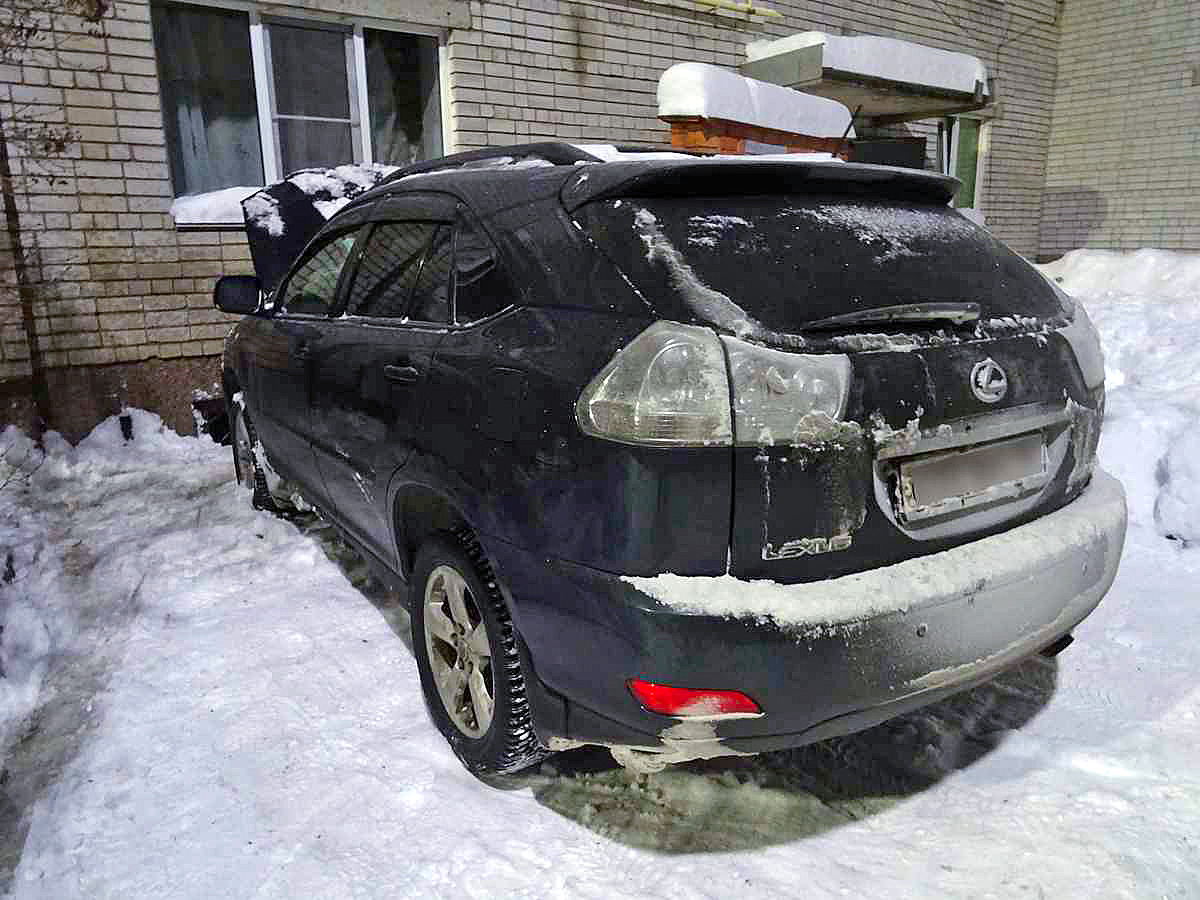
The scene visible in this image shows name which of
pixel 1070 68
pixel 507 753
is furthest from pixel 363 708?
pixel 1070 68

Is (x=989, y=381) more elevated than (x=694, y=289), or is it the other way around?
(x=694, y=289)

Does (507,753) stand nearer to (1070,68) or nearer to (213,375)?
(213,375)

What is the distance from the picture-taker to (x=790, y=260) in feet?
6.19

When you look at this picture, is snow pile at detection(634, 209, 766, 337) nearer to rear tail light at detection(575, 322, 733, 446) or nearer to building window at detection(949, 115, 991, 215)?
rear tail light at detection(575, 322, 733, 446)

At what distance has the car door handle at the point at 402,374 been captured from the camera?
2.32 m

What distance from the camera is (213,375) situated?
6195 millimetres

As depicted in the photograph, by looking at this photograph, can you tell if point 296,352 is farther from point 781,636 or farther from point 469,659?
point 781,636

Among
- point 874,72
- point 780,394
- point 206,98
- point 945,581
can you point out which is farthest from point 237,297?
point 874,72

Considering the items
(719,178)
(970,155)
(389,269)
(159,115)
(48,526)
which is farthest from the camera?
(970,155)

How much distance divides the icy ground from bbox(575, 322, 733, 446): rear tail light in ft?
3.55

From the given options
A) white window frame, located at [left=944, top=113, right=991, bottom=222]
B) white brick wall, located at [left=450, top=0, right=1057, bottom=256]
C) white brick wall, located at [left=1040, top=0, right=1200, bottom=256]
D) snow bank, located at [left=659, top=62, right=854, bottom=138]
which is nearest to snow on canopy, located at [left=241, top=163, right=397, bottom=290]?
white brick wall, located at [left=450, top=0, right=1057, bottom=256]

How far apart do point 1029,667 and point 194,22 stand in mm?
6578

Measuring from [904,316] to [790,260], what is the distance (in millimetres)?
281

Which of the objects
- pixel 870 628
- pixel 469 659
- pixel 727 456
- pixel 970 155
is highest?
pixel 970 155
